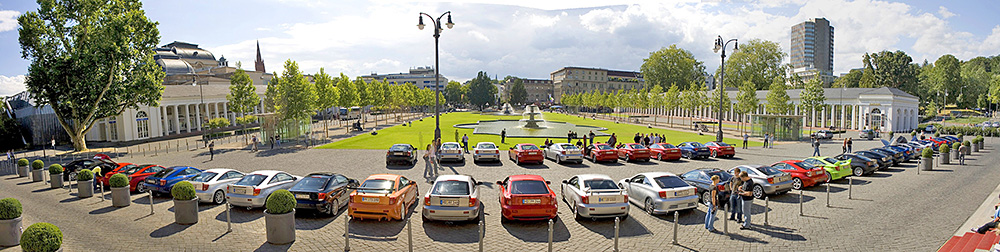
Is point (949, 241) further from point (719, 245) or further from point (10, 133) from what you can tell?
point (10, 133)

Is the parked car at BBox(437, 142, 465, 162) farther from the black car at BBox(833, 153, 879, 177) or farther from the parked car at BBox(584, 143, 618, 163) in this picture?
the black car at BBox(833, 153, 879, 177)

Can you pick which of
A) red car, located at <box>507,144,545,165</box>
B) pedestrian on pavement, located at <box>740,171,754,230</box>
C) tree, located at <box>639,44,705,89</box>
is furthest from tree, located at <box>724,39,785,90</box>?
pedestrian on pavement, located at <box>740,171,754,230</box>

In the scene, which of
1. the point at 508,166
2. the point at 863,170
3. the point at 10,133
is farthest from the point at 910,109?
the point at 10,133

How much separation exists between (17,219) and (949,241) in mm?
19398

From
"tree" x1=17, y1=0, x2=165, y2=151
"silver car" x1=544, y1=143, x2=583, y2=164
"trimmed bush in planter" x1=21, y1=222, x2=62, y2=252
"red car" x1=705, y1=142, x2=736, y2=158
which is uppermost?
"tree" x1=17, y1=0, x2=165, y2=151

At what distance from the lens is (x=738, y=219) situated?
12070 mm

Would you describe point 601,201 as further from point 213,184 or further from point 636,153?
point 636,153

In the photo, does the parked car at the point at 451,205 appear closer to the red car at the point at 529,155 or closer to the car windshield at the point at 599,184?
the car windshield at the point at 599,184

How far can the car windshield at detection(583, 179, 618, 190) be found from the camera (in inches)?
495

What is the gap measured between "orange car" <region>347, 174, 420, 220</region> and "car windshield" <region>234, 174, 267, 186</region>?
3.63 m

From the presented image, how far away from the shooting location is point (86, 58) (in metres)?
34.8

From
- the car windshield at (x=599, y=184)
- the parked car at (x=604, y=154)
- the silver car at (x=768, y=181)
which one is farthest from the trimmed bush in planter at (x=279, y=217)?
the parked car at (x=604, y=154)

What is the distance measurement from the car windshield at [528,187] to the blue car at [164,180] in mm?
11213

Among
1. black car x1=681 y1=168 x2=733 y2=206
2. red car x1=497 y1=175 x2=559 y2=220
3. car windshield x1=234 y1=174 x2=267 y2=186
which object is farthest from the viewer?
black car x1=681 y1=168 x2=733 y2=206
